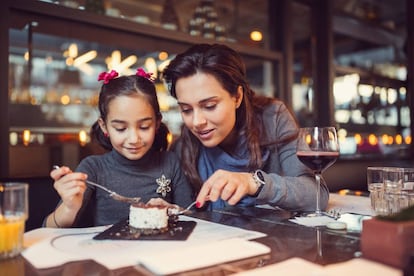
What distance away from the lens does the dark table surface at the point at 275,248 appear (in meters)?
0.72

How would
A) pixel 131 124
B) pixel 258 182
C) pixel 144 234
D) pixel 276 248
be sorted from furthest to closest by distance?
pixel 131 124 → pixel 258 182 → pixel 144 234 → pixel 276 248

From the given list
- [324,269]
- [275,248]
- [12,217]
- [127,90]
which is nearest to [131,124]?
[127,90]

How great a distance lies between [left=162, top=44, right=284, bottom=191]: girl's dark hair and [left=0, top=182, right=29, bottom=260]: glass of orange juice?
84 cm

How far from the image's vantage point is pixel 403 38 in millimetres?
5270

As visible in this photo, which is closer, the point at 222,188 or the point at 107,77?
the point at 222,188

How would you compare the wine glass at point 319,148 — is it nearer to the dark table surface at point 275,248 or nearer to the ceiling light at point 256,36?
the dark table surface at point 275,248

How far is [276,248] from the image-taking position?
855 millimetres

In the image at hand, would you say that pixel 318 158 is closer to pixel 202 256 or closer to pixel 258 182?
pixel 258 182

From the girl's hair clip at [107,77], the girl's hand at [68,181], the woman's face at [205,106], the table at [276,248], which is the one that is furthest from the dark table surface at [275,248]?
the girl's hair clip at [107,77]

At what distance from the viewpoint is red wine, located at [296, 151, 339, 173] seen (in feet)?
4.20

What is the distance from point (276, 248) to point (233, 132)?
95 cm

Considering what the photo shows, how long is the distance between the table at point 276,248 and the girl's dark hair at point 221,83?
18.8 inches

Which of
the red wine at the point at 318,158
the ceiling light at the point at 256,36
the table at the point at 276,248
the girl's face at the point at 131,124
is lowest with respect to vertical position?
the table at the point at 276,248

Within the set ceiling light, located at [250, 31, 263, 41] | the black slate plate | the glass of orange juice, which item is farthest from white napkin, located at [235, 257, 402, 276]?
ceiling light, located at [250, 31, 263, 41]
